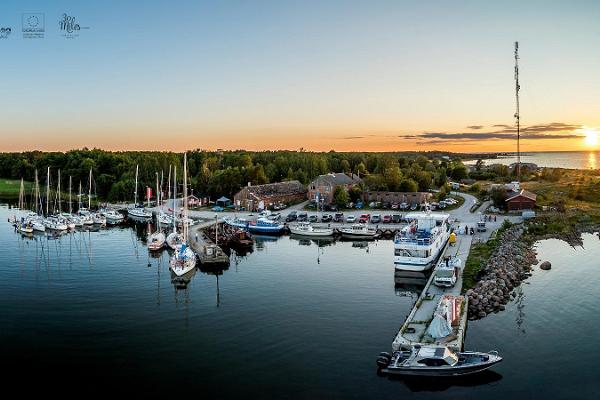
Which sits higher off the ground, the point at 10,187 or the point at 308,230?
the point at 10,187

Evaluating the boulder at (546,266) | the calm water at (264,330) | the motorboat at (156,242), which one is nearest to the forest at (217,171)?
the motorboat at (156,242)

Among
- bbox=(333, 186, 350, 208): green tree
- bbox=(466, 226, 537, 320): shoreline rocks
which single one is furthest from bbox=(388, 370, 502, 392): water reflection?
bbox=(333, 186, 350, 208): green tree

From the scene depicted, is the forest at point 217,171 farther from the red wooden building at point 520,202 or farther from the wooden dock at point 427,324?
the wooden dock at point 427,324

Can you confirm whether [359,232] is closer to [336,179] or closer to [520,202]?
[520,202]

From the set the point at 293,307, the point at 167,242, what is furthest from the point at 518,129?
the point at 293,307

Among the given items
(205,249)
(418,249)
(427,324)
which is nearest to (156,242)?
(205,249)

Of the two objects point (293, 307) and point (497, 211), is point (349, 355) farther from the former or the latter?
point (497, 211)
